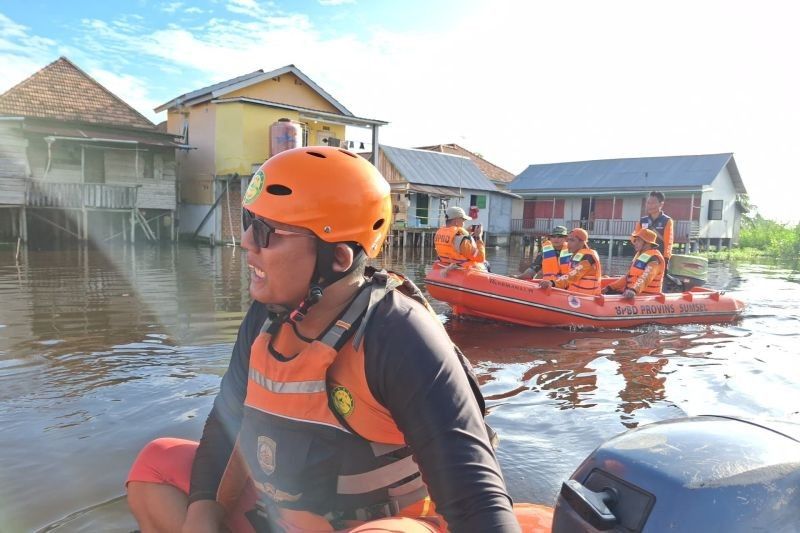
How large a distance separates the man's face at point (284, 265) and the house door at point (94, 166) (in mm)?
21678

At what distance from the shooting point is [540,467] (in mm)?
3742

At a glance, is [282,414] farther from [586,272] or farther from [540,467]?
[586,272]

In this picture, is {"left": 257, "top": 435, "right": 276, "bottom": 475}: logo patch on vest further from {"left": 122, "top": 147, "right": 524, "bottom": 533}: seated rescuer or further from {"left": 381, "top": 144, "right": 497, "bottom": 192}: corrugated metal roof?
{"left": 381, "top": 144, "right": 497, "bottom": 192}: corrugated metal roof

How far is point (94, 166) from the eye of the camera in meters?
20.7

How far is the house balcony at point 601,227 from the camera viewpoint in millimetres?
26522

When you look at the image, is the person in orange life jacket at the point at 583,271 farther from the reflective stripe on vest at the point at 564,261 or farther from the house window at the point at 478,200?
the house window at the point at 478,200

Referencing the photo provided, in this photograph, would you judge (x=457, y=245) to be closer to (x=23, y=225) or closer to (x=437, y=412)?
(x=437, y=412)

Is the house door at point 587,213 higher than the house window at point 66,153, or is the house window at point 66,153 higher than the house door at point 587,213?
the house window at point 66,153

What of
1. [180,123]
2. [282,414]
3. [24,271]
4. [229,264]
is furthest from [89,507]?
[180,123]

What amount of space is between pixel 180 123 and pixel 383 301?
26391 millimetres

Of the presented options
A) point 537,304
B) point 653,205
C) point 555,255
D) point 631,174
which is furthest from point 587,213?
point 537,304

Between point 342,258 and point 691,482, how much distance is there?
99cm

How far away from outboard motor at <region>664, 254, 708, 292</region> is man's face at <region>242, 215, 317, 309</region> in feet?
34.0

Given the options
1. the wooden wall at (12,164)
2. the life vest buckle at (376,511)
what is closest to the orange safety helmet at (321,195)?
the life vest buckle at (376,511)
